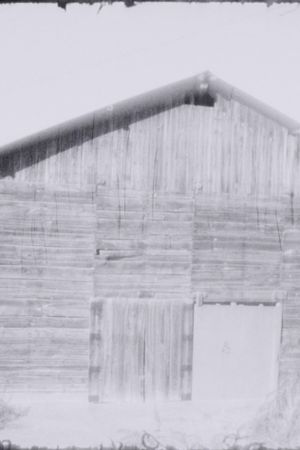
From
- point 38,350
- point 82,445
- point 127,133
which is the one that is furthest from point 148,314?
point 127,133

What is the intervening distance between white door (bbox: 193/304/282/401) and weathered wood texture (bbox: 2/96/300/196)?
308 cm

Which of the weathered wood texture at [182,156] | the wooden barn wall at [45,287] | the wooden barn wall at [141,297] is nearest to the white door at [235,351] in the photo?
the wooden barn wall at [141,297]

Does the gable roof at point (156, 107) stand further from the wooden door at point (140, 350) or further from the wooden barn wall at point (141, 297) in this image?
the wooden door at point (140, 350)

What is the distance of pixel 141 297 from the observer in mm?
11953

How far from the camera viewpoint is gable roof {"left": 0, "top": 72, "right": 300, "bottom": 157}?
37.2ft

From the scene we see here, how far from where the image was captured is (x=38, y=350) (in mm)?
11664

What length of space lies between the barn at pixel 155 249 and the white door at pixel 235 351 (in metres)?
0.03

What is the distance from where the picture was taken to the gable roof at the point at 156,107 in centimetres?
1134

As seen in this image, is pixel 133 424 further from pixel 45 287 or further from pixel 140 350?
pixel 45 287

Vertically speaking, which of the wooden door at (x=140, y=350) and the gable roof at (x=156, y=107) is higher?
the gable roof at (x=156, y=107)

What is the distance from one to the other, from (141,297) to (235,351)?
2.81 meters

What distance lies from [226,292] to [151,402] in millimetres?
3235

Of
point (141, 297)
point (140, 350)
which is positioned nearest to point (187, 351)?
point (140, 350)

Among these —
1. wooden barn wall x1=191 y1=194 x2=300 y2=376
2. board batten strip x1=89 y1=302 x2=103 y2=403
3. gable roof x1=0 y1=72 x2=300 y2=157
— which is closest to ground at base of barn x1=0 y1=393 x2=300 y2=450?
board batten strip x1=89 y1=302 x2=103 y2=403
